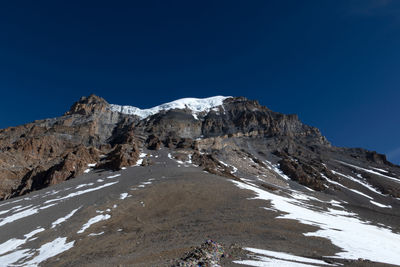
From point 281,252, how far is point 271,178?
82295 mm

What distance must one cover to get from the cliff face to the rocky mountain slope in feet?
2.44

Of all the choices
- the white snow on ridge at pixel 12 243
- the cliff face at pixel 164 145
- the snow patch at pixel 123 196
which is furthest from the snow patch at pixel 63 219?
the cliff face at pixel 164 145

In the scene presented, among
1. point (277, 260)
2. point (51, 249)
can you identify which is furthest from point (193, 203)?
point (277, 260)

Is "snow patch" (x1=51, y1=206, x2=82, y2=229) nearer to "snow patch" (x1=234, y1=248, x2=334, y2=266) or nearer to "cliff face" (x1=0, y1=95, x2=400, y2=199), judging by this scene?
"snow patch" (x1=234, y1=248, x2=334, y2=266)

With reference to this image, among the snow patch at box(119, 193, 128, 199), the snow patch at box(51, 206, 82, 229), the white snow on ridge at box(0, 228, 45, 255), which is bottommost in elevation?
the white snow on ridge at box(0, 228, 45, 255)

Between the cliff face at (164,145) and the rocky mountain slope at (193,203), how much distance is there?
75 centimetres

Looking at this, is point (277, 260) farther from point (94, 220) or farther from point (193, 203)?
point (94, 220)

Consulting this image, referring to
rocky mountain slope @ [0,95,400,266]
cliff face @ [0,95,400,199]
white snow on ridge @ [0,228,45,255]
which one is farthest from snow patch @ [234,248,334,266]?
cliff face @ [0,95,400,199]

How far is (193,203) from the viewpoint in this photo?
39438mm

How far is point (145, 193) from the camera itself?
47.3 metres

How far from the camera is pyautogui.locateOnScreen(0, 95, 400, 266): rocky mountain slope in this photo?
21.4 metres

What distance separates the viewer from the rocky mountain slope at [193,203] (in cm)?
2136

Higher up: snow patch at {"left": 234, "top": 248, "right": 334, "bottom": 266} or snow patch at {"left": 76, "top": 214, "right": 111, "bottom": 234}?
snow patch at {"left": 234, "top": 248, "right": 334, "bottom": 266}

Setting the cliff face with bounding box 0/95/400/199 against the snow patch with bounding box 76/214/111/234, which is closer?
the snow patch with bounding box 76/214/111/234
